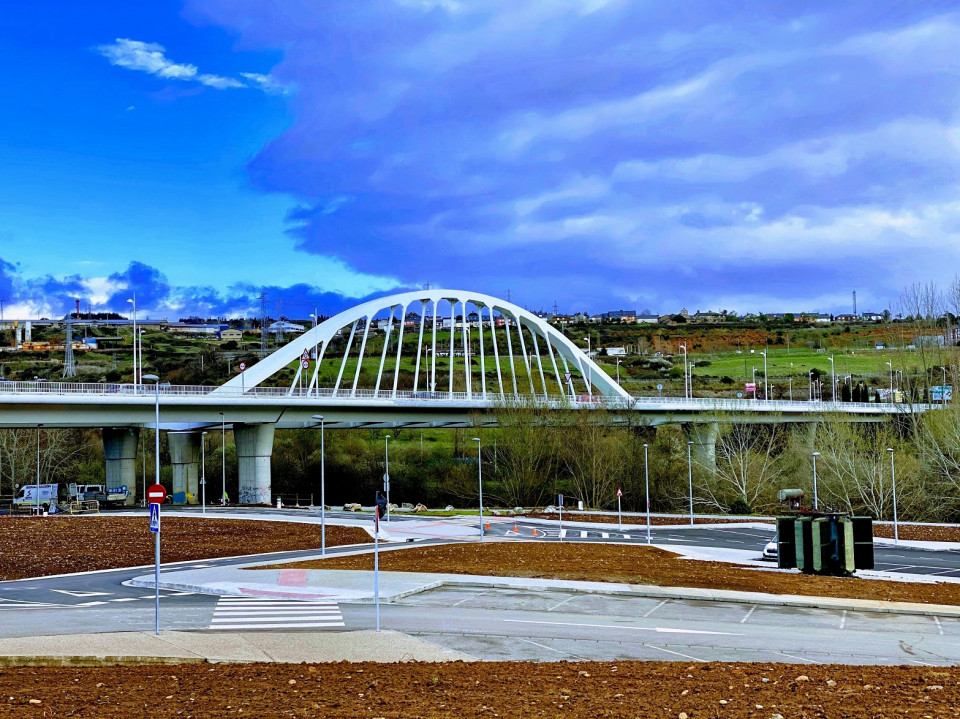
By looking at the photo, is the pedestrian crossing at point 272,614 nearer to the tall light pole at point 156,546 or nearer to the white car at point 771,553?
the tall light pole at point 156,546

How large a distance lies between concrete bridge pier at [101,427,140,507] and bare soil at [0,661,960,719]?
65569 millimetres

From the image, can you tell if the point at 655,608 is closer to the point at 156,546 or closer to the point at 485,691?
the point at 485,691

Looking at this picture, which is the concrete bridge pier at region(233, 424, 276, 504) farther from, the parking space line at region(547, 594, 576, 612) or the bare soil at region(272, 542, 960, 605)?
the parking space line at region(547, 594, 576, 612)

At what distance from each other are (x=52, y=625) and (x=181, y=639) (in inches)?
171

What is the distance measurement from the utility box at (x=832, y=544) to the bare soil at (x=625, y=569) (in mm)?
608

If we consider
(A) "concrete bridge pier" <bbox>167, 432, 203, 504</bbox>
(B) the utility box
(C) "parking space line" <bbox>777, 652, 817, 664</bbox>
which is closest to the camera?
(C) "parking space line" <bbox>777, 652, 817, 664</bbox>

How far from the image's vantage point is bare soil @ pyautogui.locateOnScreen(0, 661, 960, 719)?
457 inches

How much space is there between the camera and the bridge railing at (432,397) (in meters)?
65.3

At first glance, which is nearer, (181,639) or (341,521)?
(181,639)

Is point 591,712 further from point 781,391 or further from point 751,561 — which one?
point 781,391

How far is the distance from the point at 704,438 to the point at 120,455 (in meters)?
55.5

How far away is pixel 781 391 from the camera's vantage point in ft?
509

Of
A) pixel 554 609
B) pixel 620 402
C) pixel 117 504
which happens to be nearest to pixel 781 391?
pixel 620 402

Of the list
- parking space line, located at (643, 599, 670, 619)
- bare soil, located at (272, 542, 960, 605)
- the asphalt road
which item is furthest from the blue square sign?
bare soil, located at (272, 542, 960, 605)
